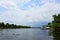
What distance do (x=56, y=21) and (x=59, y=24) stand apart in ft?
32.3

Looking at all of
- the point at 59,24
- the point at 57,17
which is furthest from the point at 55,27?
the point at 57,17

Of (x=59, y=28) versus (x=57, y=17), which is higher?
(x=57, y=17)

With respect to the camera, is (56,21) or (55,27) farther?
(56,21)

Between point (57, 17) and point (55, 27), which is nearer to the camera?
point (55, 27)

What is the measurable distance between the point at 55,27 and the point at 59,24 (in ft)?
13.7

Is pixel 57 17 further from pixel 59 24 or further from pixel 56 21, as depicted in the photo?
pixel 59 24

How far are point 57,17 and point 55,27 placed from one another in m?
15.1

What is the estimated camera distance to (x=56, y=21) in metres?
143

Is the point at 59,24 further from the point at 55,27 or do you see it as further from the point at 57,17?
the point at 57,17

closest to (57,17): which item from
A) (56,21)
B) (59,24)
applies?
(56,21)

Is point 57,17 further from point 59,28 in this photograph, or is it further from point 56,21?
point 59,28

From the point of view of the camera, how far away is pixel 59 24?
134m

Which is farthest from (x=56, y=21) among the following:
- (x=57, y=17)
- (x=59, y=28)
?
(x=59, y=28)

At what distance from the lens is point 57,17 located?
14588 centimetres
